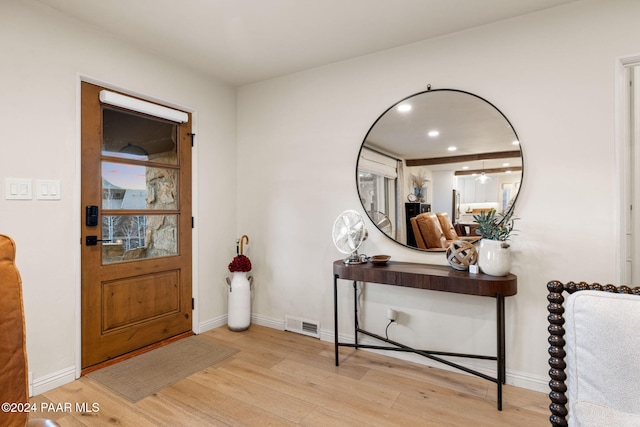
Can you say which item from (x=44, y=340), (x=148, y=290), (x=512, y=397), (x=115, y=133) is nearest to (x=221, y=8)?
(x=115, y=133)

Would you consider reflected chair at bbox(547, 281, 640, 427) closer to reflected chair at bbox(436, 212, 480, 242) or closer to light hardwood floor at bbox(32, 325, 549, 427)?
light hardwood floor at bbox(32, 325, 549, 427)

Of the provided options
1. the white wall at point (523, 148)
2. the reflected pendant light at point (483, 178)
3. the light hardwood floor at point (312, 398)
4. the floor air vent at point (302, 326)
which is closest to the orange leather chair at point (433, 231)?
the white wall at point (523, 148)

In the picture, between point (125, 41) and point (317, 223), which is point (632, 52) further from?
point (125, 41)

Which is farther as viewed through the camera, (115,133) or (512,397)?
(115,133)

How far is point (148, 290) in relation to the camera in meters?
A: 2.81

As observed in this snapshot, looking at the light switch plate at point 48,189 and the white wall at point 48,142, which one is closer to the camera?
the white wall at point 48,142

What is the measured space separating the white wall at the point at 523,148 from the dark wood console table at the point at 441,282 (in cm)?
17

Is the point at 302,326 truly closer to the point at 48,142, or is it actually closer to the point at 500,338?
the point at 500,338

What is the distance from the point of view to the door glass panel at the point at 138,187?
2.54 meters

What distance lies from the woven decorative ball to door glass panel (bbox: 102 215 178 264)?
2396 mm

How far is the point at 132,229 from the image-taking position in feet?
8.87

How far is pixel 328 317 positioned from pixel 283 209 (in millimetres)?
1120

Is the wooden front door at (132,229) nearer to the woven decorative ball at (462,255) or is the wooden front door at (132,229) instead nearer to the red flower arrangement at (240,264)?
the red flower arrangement at (240,264)

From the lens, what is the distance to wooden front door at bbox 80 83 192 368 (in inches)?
94.8
